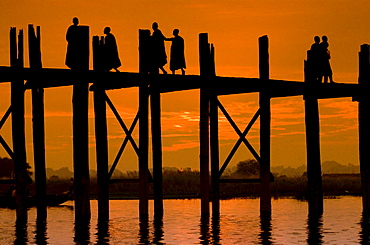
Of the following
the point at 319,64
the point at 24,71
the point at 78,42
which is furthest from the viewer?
the point at 319,64

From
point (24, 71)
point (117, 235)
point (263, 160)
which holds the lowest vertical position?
point (117, 235)

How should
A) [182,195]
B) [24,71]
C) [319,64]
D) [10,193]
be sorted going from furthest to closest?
[182,195] < [10,193] < [319,64] < [24,71]

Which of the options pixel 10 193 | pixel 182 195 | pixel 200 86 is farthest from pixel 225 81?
pixel 182 195

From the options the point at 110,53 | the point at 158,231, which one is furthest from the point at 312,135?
the point at 110,53

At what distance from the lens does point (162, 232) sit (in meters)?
23.0

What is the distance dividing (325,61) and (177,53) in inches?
170

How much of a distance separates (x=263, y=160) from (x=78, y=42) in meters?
5.76

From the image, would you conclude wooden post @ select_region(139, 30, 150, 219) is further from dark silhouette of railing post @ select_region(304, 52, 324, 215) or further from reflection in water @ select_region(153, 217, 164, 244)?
dark silhouette of railing post @ select_region(304, 52, 324, 215)

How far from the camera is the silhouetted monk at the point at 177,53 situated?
80.0 ft

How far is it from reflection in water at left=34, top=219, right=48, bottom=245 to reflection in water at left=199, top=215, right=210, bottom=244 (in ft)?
10.9

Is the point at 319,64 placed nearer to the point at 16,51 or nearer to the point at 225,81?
the point at 225,81

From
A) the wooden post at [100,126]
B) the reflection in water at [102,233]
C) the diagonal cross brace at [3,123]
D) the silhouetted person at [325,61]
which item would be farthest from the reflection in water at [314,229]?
the diagonal cross brace at [3,123]

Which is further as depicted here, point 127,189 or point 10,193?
point 127,189

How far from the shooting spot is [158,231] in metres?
23.2
